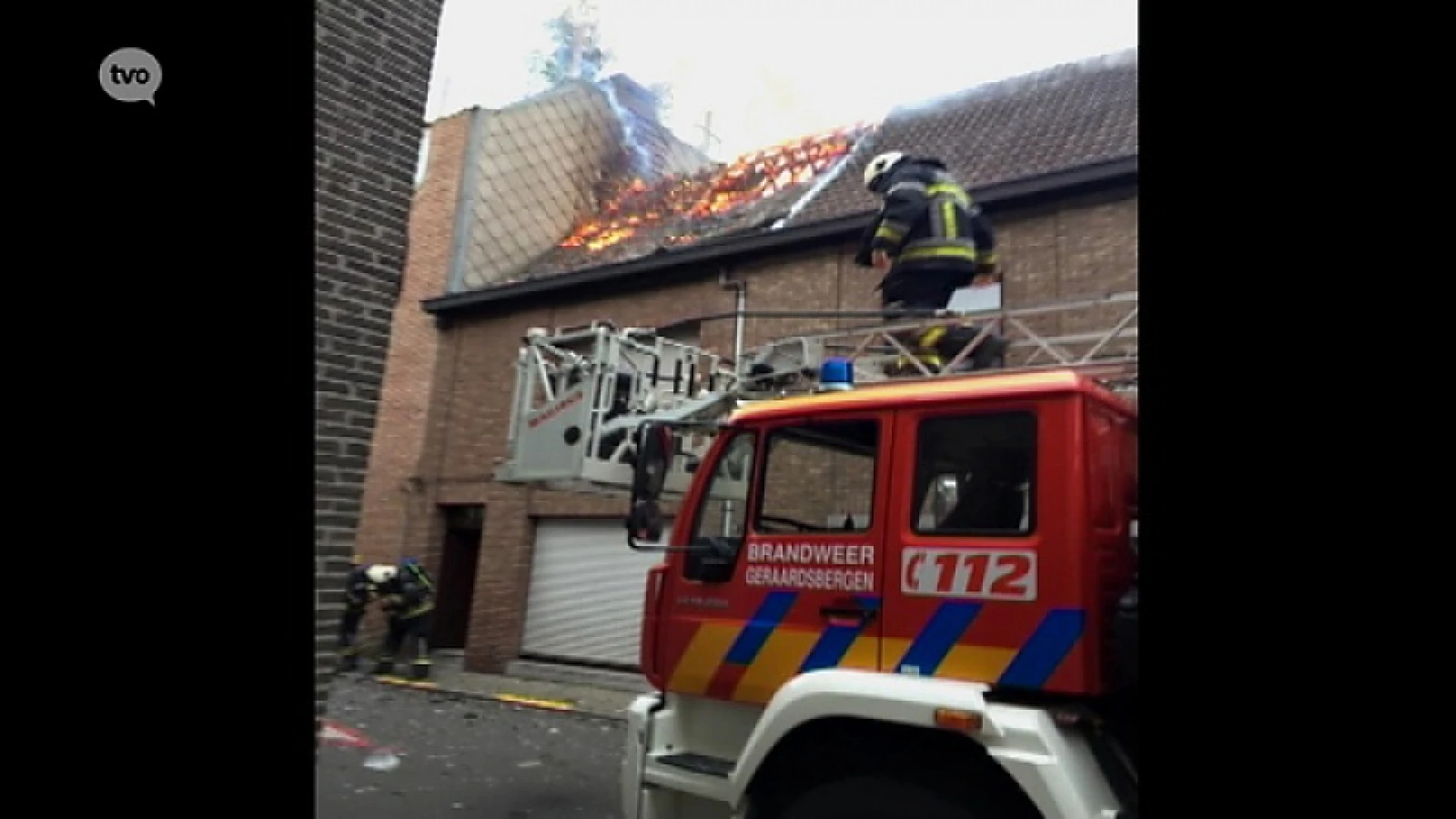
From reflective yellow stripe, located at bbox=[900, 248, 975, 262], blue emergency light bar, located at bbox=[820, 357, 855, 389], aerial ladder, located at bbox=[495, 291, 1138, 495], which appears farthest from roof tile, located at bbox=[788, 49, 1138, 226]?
blue emergency light bar, located at bbox=[820, 357, 855, 389]

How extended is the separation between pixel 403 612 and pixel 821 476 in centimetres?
992

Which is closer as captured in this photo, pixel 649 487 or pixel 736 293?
pixel 649 487

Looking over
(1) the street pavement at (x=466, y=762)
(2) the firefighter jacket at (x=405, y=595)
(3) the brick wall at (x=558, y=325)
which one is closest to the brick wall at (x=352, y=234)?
(1) the street pavement at (x=466, y=762)

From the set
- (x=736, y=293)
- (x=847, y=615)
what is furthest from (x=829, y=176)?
(x=847, y=615)

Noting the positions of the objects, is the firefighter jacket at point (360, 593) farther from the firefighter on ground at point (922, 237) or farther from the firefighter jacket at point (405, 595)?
the firefighter on ground at point (922, 237)

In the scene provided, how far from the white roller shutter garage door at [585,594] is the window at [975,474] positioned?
27.0 feet

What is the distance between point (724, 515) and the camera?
3.91 m

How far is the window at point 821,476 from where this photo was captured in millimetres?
3568

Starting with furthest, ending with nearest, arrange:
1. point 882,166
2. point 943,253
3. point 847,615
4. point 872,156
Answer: point 872,156
point 882,166
point 943,253
point 847,615

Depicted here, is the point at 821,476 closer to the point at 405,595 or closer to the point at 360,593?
the point at 405,595

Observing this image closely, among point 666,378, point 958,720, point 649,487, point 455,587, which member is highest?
point 666,378
